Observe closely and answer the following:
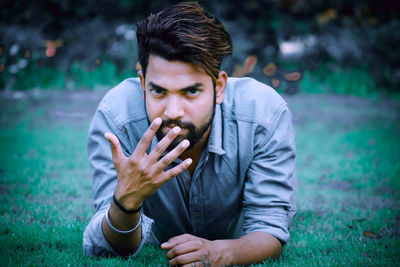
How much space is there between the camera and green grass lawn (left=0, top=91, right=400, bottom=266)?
2621 millimetres

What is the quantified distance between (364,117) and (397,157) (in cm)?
265

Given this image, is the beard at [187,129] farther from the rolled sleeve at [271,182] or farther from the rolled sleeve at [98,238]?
the rolled sleeve at [98,238]

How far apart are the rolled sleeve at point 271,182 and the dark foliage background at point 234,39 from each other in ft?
21.0

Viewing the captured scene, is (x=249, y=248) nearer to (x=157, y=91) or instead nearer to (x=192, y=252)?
(x=192, y=252)

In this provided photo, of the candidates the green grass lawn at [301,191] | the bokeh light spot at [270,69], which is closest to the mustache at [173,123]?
the green grass lawn at [301,191]

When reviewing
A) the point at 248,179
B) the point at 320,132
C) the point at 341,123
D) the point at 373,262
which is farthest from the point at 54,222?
the point at 341,123

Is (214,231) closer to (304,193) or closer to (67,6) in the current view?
(304,193)

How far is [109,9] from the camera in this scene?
10.1m

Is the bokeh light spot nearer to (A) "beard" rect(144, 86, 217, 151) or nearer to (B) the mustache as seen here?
(A) "beard" rect(144, 86, 217, 151)

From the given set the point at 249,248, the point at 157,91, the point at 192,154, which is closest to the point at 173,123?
the point at 157,91

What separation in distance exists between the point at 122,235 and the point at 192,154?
2.32ft

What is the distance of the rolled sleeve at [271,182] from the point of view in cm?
245

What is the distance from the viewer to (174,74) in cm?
229

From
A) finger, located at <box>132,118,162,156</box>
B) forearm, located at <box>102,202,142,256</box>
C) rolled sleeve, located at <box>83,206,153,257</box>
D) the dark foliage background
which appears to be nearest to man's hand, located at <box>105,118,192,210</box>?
finger, located at <box>132,118,162,156</box>
